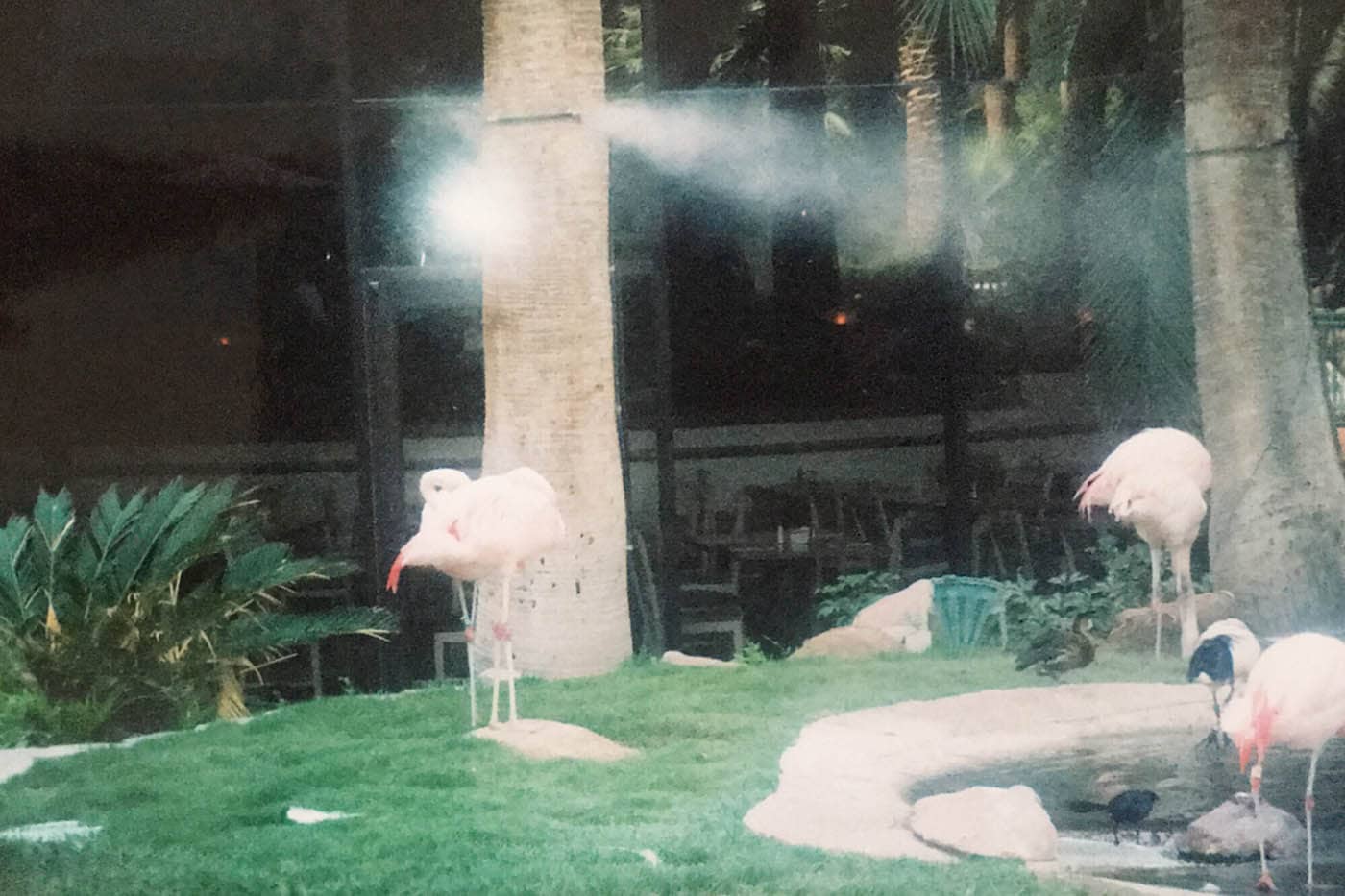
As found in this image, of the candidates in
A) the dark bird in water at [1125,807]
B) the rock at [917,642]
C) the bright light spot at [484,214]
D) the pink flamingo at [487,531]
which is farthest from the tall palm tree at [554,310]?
the dark bird in water at [1125,807]

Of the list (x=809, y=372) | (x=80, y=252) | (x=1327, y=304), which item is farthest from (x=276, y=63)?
(x=1327, y=304)

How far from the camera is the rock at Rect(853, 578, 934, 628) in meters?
5.16

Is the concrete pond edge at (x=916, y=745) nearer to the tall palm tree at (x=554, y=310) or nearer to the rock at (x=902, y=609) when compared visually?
the rock at (x=902, y=609)

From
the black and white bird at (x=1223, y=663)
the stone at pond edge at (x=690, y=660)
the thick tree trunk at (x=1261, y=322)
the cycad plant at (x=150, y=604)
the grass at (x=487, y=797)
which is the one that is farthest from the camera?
the stone at pond edge at (x=690, y=660)

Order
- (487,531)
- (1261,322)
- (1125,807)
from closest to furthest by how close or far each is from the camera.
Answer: (1125,807) → (487,531) → (1261,322)

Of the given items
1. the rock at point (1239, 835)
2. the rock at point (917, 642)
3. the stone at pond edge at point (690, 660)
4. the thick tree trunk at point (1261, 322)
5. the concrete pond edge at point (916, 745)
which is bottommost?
the rock at point (1239, 835)

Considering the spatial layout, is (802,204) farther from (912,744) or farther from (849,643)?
(912,744)

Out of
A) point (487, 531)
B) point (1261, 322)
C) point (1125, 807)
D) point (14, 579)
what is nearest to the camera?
point (1125, 807)

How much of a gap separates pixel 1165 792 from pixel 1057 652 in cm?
92

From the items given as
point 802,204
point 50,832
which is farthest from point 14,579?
point 802,204

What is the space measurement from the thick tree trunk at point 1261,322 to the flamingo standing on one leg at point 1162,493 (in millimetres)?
123

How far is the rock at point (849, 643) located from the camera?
16.7 ft

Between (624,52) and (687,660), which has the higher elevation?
(624,52)

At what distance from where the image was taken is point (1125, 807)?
3863mm
